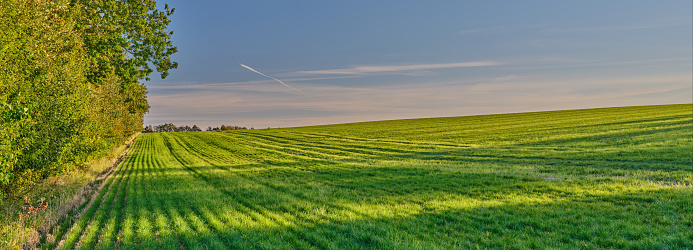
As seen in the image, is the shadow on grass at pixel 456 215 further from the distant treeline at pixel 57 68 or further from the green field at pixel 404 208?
the distant treeline at pixel 57 68

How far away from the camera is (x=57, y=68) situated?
13922 millimetres

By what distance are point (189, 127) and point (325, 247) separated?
107 meters

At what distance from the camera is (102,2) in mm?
19141

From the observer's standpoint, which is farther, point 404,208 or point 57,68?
point 57,68

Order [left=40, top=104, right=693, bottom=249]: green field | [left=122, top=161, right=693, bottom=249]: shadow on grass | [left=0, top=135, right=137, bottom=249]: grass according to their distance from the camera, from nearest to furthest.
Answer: [left=122, top=161, right=693, bottom=249]: shadow on grass, [left=40, top=104, right=693, bottom=249]: green field, [left=0, top=135, right=137, bottom=249]: grass

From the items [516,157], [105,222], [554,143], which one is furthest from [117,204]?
[554,143]

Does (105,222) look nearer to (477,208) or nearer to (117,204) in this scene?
(117,204)

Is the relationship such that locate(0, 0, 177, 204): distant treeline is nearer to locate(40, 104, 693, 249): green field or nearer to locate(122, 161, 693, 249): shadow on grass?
locate(40, 104, 693, 249): green field

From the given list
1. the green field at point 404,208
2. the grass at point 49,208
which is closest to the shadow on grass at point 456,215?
the green field at point 404,208

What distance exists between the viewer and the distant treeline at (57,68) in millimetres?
9742

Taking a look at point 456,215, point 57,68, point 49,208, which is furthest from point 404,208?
point 57,68

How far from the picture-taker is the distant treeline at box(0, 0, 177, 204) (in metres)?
9.74

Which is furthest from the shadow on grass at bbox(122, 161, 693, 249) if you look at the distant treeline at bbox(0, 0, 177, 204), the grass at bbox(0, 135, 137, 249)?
the distant treeline at bbox(0, 0, 177, 204)

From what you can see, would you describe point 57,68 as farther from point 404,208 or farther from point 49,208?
point 404,208
